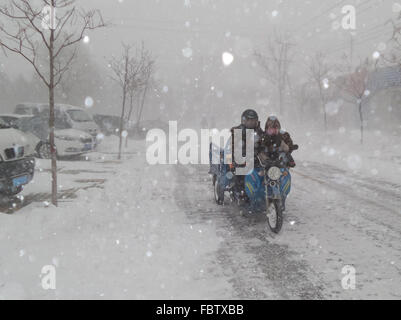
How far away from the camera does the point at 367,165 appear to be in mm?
13797

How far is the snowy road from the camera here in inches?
149

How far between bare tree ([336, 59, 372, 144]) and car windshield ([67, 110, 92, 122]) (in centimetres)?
1479

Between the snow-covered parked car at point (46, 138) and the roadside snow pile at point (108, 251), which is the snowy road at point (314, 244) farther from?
the snow-covered parked car at point (46, 138)

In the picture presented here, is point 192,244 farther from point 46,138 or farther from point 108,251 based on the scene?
point 46,138

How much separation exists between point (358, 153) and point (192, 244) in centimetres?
1502

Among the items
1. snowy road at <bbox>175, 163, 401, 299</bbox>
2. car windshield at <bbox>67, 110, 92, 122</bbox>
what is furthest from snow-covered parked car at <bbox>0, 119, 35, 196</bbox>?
car windshield at <bbox>67, 110, 92, 122</bbox>

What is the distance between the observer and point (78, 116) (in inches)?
696

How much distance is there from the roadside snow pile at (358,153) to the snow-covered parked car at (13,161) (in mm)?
9885

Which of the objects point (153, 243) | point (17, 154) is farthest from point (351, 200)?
point (17, 154)

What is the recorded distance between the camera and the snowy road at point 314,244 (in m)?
3.78

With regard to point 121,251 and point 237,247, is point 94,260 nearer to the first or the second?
point 121,251
